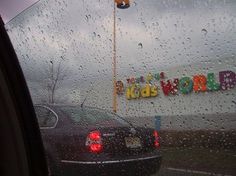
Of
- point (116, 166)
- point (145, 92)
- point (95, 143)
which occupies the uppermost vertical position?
point (145, 92)

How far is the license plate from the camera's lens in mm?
3666

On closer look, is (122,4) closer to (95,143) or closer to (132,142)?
(132,142)

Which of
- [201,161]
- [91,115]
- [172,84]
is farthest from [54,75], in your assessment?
[201,161]

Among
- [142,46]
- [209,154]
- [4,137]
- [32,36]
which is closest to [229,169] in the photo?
[209,154]

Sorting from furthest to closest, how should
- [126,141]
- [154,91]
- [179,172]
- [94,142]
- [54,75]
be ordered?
[94,142] < [126,141] < [54,75] < [179,172] < [154,91]

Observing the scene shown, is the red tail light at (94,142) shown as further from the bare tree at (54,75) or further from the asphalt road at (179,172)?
the asphalt road at (179,172)

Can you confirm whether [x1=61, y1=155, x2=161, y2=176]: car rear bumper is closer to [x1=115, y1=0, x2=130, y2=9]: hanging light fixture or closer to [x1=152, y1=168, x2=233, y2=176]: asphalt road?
[x1=152, y1=168, x2=233, y2=176]: asphalt road

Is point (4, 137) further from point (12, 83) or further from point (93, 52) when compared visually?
point (93, 52)

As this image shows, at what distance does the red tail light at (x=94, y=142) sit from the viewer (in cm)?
419

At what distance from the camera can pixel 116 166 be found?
3629 mm

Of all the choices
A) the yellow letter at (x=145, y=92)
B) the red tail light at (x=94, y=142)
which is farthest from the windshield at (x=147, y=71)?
the red tail light at (x=94, y=142)

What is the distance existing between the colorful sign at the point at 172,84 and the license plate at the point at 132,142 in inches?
27.3

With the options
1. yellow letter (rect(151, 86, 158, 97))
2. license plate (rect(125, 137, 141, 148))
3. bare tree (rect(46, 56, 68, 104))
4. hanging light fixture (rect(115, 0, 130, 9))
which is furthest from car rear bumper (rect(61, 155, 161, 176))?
hanging light fixture (rect(115, 0, 130, 9))

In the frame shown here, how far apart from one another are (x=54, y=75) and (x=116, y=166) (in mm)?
865
